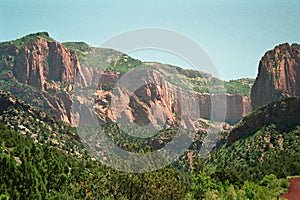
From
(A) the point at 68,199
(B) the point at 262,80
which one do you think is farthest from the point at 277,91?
(A) the point at 68,199

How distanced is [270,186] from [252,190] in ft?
35.1

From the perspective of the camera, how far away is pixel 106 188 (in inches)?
1982

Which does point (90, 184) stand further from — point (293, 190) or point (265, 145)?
point (265, 145)

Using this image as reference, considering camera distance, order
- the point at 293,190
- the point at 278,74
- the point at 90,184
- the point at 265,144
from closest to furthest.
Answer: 1. the point at 90,184
2. the point at 293,190
3. the point at 265,144
4. the point at 278,74

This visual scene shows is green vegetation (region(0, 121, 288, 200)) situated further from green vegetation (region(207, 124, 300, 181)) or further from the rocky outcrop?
the rocky outcrop

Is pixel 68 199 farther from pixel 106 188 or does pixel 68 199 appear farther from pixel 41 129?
pixel 41 129

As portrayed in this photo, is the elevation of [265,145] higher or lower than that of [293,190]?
higher

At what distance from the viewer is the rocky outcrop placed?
17966 cm

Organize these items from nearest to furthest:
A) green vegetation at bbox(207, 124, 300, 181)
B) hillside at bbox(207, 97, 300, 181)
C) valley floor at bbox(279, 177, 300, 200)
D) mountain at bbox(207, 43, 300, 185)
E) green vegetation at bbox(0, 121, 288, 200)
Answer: green vegetation at bbox(0, 121, 288, 200)
valley floor at bbox(279, 177, 300, 200)
green vegetation at bbox(207, 124, 300, 181)
mountain at bbox(207, 43, 300, 185)
hillside at bbox(207, 97, 300, 181)

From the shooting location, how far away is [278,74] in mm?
180750

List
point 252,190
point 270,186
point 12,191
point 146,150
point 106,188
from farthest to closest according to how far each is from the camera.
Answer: point 270,186, point 252,190, point 146,150, point 106,188, point 12,191

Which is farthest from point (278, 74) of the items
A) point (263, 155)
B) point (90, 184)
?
point (90, 184)

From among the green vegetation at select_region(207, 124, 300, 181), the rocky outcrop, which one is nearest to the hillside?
the green vegetation at select_region(207, 124, 300, 181)

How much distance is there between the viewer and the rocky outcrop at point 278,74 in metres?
180
